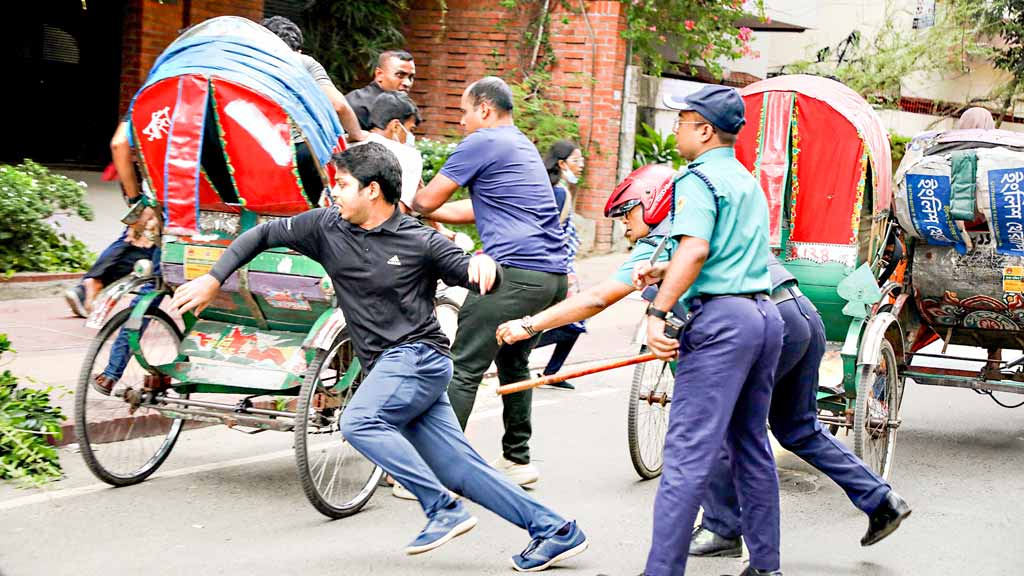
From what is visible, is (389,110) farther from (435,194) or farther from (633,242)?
(633,242)

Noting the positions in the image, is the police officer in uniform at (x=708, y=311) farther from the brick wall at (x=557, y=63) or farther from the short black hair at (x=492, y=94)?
the brick wall at (x=557, y=63)

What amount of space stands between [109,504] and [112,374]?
743mm

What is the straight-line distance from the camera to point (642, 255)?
16.6 feet

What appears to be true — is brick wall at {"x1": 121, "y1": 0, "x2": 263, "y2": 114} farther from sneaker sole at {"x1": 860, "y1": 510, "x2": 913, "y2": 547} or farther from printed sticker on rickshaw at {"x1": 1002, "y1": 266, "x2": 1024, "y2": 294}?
sneaker sole at {"x1": 860, "y1": 510, "x2": 913, "y2": 547}

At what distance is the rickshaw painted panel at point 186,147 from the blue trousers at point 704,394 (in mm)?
2688

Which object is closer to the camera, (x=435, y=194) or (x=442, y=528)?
(x=442, y=528)

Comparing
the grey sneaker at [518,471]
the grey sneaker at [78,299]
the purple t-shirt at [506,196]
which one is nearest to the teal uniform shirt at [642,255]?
the purple t-shirt at [506,196]

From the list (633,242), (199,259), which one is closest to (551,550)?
(633,242)

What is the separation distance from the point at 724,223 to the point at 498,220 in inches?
71.0

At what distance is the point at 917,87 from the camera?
968 inches

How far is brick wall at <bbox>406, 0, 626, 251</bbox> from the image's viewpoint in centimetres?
1583

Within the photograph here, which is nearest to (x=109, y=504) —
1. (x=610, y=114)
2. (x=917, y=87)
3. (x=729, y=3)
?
(x=610, y=114)

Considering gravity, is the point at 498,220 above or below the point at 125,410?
above

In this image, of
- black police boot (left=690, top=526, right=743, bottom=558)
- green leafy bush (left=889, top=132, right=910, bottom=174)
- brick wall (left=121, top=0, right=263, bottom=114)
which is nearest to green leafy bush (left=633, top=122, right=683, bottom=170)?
brick wall (left=121, top=0, right=263, bottom=114)
